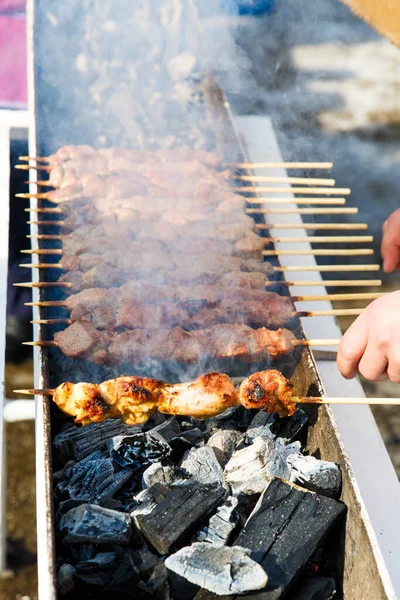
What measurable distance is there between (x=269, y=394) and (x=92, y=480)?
0.98 metres

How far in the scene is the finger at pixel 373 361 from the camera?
283 cm

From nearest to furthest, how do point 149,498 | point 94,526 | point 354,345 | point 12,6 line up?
point 94,526, point 149,498, point 354,345, point 12,6

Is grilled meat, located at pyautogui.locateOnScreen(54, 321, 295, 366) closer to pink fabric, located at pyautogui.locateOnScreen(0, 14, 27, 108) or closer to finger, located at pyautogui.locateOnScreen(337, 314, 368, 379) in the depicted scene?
finger, located at pyautogui.locateOnScreen(337, 314, 368, 379)

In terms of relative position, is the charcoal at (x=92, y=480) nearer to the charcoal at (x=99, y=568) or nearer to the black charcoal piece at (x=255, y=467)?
the charcoal at (x=99, y=568)

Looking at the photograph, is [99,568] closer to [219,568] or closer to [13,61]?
[219,568]

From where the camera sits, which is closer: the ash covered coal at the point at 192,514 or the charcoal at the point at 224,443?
the ash covered coal at the point at 192,514

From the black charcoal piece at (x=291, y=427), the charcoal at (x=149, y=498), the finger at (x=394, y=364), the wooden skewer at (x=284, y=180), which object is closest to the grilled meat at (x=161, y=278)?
the black charcoal piece at (x=291, y=427)

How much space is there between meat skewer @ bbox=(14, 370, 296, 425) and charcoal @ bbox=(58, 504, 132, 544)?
0.56 metres

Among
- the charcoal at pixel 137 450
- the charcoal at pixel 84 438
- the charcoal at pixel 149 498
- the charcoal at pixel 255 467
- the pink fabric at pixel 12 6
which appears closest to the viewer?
the charcoal at pixel 149 498

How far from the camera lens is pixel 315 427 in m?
3.24

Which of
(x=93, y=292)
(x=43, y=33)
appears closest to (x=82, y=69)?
(x=43, y=33)

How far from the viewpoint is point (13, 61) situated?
6.29 meters

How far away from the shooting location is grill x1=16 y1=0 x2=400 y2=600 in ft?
7.97

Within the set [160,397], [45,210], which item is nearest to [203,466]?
[160,397]
